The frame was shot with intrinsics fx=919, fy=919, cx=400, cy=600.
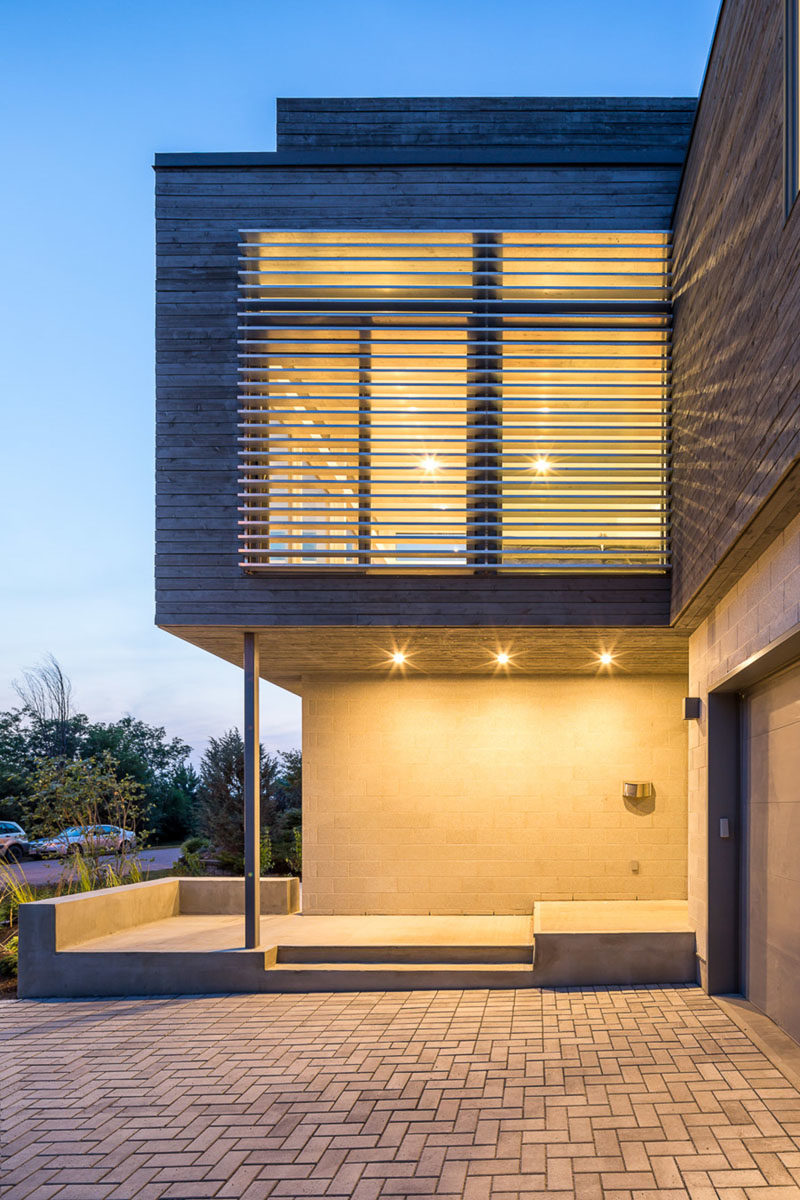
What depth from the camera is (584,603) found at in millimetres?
7828

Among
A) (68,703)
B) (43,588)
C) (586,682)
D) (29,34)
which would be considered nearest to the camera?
(586,682)

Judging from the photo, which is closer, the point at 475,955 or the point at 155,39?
the point at 475,955

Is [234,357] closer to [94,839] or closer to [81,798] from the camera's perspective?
[94,839]

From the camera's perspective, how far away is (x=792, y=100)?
164 inches

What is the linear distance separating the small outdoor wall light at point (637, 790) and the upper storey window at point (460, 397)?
2.90m

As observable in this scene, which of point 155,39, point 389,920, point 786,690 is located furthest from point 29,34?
point 786,690

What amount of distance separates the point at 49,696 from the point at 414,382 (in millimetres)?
25172

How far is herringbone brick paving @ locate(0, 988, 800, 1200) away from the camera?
4.02 metres

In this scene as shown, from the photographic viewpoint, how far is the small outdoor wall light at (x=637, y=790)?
9547 mm

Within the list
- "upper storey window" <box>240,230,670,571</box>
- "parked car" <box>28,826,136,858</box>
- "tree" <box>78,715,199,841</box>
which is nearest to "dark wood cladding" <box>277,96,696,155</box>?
"upper storey window" <box>240,230,670,571</box>

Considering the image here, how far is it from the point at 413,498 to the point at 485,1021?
4089 millimetres

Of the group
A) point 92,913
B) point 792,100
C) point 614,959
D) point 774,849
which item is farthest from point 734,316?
point 92,913

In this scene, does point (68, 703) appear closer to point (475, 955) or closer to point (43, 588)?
point (475, 955)

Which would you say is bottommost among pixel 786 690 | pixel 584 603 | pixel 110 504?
pixel 786 690
